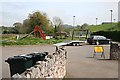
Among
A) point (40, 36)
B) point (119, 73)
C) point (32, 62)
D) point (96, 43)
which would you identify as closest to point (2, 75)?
point (32, 62)

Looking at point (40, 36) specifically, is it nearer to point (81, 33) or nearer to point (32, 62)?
point (81, 33)

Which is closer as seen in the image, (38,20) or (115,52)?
(115,52)

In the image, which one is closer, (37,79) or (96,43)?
(37,79)

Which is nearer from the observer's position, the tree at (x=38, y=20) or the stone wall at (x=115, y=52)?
the stone wall at (x=115, y=52)

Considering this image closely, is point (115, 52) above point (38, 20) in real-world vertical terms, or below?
below

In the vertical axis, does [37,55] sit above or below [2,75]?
above

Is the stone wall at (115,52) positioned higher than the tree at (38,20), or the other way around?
the tree at (38,20)

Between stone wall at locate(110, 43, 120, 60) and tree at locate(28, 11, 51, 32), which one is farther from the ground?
tree at locate(28, 11, 51, 32)

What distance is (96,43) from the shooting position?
4159cm

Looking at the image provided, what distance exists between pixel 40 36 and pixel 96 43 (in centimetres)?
1474

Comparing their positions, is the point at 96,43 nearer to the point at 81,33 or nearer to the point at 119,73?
the point at 81,33

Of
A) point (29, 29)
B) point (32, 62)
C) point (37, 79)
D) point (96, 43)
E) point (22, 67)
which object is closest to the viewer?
point (37, 79)

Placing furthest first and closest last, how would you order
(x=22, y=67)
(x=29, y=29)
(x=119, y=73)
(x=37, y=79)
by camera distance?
1. (x=29, y=29)
2. (x=119, y=73)
3. (x=22, y=67)
4. (x=37, y=79)

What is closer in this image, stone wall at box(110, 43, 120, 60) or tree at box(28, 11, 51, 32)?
stone wall at box(110, 43, 120, 60)
